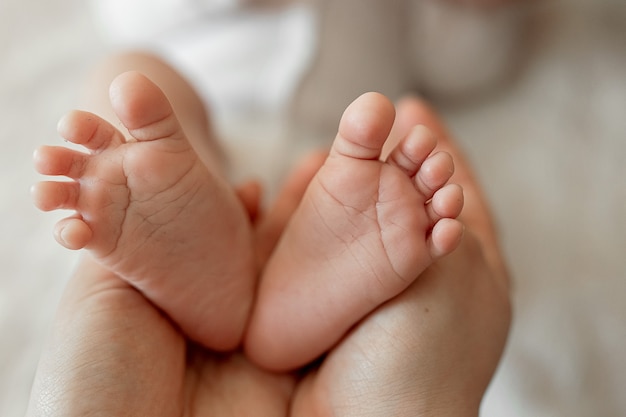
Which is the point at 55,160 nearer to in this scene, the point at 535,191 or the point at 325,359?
the point at 325,359

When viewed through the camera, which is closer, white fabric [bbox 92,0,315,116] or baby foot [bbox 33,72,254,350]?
baby foot [bbox 33,72,254,350]

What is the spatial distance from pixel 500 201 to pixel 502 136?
0.12m

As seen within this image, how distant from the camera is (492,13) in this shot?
96cm

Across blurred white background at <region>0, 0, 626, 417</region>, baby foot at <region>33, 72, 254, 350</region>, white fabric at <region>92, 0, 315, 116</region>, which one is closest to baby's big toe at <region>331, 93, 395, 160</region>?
baby foot at <region>33, 72, 254, 350</region>

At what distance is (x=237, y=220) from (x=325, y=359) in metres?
0.14

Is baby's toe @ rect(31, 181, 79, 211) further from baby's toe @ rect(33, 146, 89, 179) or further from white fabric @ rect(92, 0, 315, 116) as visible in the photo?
white fabric @ rect(92, 0, 315, 116)

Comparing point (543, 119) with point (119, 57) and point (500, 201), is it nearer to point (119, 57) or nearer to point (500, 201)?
point (500, 201)

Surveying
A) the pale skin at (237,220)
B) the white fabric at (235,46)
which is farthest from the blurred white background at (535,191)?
the pale skin at (237,220)

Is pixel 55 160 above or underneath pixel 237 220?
above

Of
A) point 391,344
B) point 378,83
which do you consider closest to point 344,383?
point 391,344

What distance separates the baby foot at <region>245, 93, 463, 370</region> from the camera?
500 millimetres

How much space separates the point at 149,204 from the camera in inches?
19.8

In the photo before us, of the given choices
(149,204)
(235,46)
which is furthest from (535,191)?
(149,204)

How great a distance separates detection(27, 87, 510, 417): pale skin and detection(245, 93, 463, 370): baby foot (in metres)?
0.03
